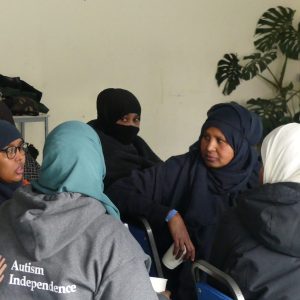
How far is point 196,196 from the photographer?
196cm

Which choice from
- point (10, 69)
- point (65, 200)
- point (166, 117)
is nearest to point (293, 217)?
point (65, 200)

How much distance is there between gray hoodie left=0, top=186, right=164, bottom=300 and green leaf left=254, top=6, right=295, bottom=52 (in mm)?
3667

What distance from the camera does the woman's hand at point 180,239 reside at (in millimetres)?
1797

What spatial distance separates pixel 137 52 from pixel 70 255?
303 cm

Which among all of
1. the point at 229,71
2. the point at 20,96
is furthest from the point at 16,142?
the point at 229,71

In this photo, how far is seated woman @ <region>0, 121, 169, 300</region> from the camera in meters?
1.03

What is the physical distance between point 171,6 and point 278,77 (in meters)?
1.43

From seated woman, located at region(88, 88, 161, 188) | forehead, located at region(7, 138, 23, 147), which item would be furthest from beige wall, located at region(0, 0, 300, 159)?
forehead, located at region(7, 138, 23, 147)

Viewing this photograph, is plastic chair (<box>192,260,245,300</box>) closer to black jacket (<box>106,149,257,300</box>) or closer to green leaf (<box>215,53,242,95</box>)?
black jacket (<box>106,149,257,300</box>)

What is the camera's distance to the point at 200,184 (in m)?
1.97

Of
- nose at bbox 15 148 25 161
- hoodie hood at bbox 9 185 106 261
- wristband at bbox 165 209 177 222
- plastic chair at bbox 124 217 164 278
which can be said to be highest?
hoodie hood at bbox 9 185 106 261

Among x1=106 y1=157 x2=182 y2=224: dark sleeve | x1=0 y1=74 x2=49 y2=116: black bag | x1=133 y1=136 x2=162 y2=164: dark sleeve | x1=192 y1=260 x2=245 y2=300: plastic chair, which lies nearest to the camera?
x1=192 y1=260 x2=245 y2=300: plastic chair

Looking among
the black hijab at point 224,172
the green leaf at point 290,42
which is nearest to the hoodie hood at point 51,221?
the black hijab at point 224,172

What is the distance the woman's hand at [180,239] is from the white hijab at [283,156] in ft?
1.62
